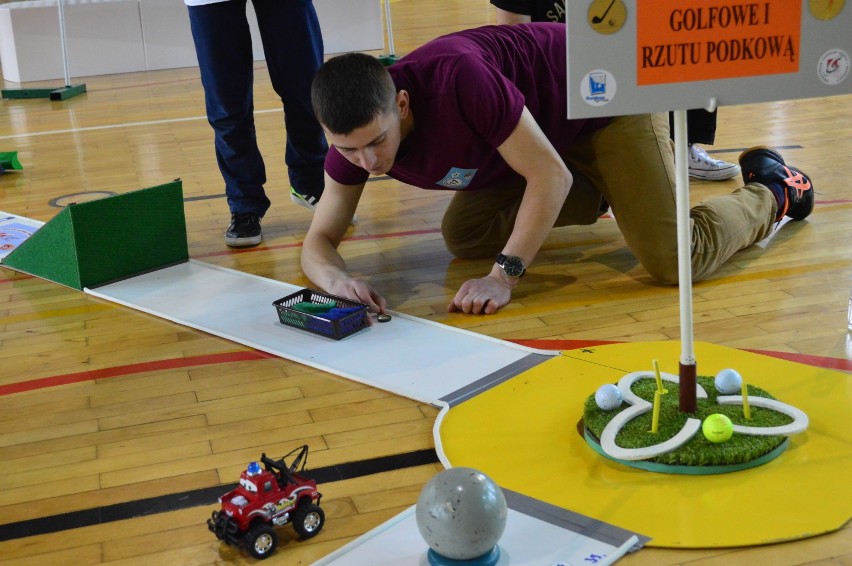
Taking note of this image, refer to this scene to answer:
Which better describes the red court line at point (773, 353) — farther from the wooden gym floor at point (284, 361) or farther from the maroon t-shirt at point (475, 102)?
the maroon t-shirt at point (475, 102)

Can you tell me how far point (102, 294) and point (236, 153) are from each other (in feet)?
2.42

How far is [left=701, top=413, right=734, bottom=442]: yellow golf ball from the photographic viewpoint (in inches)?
73.7

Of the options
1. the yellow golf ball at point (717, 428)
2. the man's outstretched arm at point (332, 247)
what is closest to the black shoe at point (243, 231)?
the man's outstretched arm at point (332, 247)

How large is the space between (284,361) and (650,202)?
1.13 metres

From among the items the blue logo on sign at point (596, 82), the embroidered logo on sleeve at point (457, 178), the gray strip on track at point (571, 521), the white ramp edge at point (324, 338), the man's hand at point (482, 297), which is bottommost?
the white ramp edge at point (324, 338)

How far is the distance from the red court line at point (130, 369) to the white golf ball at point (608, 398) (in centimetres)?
91

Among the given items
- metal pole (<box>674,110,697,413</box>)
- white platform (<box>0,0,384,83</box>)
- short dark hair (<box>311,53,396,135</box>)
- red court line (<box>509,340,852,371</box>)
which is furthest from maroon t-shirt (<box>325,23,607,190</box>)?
white platform (<box>0,0,384,83</box>)

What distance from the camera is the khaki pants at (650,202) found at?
290cm

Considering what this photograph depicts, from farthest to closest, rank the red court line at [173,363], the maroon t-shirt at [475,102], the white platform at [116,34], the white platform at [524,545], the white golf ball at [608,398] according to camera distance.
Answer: the white platform at [116,34] < the maroon t-shirt at [475,102] < the red court line at [173,363] < the white golf ball at [608,398] < the white platform at [524,545]

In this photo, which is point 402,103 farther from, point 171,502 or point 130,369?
point 171,502

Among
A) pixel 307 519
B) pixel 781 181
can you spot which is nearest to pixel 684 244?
pixel 307 519

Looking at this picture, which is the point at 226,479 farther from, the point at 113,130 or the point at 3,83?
the point at 3,83

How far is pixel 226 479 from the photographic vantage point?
199cm

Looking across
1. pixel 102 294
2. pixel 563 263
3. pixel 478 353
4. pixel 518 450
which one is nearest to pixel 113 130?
pixel 102 294
